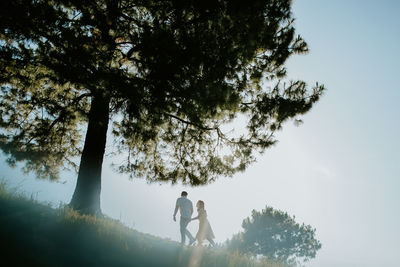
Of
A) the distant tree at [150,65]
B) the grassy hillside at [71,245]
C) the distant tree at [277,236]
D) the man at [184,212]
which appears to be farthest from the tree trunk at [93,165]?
the distant tree at [277,236]

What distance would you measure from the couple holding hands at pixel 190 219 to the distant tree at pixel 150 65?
2031mm

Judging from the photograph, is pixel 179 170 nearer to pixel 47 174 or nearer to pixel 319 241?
pixel 47 174

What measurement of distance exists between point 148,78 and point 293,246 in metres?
35.4

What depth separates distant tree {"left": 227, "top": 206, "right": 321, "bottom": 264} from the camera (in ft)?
108

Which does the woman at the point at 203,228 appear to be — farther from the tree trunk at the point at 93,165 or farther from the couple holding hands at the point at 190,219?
the tree trunk at the point at 93,165

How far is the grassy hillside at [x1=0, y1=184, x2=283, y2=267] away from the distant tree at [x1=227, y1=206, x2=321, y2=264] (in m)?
31.5

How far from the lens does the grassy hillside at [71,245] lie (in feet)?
10.2

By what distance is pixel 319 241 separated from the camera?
33406mm

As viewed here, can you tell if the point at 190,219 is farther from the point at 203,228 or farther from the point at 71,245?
the point at 71,245

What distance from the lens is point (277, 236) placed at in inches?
1296

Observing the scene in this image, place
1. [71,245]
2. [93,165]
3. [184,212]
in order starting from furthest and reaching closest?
1. [93,165]
2. [184,212]
3. [71,245]

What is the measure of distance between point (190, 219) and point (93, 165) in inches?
136

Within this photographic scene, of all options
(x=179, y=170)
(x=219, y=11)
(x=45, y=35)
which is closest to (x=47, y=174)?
(x=179, y=170)

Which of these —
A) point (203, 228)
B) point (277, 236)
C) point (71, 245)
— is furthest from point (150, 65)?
point (277, 236)
